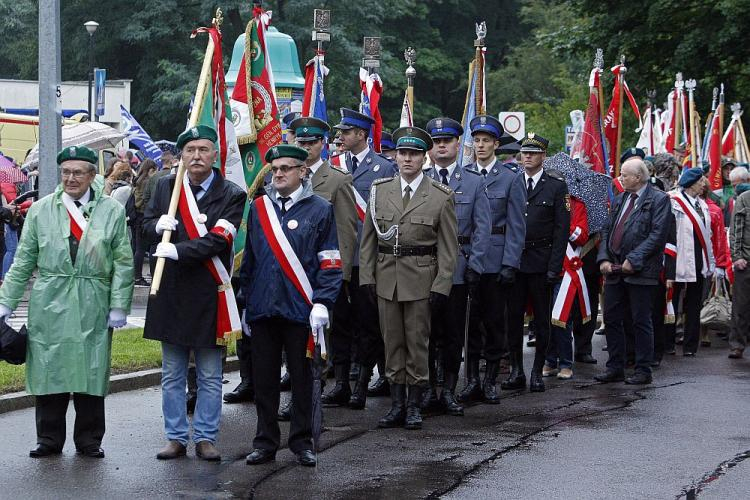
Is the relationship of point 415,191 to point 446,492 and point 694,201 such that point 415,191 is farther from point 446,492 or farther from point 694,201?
point 694,201

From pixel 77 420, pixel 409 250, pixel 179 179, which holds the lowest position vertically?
pixel 77 420

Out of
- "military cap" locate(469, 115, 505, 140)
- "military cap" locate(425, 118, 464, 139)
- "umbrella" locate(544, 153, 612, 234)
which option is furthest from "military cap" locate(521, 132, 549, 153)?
"military cap" locate(425, 118, 464, 139)

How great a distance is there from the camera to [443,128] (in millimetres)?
11008

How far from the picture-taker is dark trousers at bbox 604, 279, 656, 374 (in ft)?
42.9

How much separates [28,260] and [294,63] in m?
17.0

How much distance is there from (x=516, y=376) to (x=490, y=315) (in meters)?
1.11

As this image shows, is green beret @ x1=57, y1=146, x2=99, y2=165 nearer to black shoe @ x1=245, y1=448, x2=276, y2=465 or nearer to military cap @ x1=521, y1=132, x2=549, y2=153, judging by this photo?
black shoe @ x1=245, y1=448, x2=276, y2=465

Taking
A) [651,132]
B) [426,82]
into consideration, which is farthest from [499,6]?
[651,132]

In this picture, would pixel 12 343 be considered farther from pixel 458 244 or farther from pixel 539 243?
pixel 539 243

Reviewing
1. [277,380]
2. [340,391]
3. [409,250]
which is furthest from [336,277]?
[340,391]

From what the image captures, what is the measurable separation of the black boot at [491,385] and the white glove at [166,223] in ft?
12.4

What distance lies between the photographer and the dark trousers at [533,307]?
12172 millimetres

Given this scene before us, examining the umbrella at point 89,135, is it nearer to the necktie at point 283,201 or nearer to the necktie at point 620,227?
the necktie at point 620,227

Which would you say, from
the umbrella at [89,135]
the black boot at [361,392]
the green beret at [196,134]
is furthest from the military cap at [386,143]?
the umbrella at [89,135]
